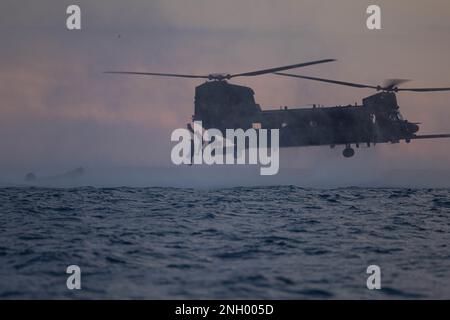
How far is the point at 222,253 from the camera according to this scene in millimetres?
20000

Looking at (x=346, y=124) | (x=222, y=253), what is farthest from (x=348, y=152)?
(x=222, y=253)

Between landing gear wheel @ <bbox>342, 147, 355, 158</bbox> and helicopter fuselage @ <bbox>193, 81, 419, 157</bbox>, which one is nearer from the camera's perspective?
helicopter fuselage @ <bbox>193, 81, 419, 157</bbox>

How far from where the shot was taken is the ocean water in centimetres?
1516

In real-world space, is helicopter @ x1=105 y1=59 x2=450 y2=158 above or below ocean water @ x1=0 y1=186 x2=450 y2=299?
above

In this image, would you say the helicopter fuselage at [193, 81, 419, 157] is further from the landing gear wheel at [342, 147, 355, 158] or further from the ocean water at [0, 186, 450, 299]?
the ocean water at [0, 186, 450, 299]

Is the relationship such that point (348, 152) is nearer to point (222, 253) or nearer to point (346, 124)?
point (346, 124)

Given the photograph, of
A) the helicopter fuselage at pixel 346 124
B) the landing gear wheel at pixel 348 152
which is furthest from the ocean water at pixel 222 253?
the helicopter fuselage at pixel 346 124

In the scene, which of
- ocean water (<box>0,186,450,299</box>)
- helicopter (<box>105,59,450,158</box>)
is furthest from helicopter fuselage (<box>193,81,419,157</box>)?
ocean water (<box>0,186,450,299</box>)

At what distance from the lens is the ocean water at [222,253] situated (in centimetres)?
1516

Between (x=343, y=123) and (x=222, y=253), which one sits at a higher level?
(x=343, y=123)

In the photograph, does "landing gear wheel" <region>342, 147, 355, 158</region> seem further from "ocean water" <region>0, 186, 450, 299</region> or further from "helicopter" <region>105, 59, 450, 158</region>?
"ocean water" <region>0, 186, 450, 299</region>

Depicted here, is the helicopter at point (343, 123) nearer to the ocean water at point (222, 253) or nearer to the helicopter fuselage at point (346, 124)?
the helicopter fuselage at point (346, 124)


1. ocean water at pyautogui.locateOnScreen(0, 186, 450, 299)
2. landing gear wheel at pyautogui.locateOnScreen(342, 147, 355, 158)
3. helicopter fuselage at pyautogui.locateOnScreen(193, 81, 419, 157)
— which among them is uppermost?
helicopter fuselage at pyautogui.locateOnScreen(193, 81, 419, 157)
